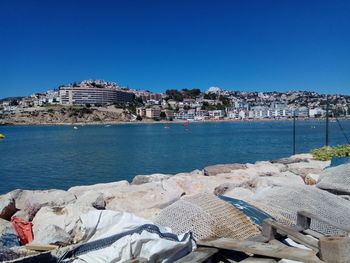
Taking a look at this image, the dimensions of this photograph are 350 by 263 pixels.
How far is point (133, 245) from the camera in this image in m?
3.02

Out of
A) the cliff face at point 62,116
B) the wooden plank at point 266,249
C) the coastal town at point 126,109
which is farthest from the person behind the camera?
the coastal town at point 126,109

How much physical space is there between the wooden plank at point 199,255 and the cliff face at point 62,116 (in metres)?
142

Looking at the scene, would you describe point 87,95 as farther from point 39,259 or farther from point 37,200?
point 39,259

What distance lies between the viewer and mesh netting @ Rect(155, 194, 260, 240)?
3.52m

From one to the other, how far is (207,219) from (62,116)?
14624 cm

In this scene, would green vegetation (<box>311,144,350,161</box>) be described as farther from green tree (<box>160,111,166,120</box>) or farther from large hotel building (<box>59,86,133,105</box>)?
large hotel building (<box>59,86,133,105</box>)

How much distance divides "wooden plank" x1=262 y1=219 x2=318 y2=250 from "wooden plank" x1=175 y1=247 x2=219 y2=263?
66 cm

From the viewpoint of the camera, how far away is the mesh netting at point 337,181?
5.95 m

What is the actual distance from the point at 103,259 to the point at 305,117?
603 ft

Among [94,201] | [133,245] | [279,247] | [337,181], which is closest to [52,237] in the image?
[133,245]

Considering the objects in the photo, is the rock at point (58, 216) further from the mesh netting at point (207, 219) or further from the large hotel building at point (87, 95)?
the large hotel building at point (87, 95)

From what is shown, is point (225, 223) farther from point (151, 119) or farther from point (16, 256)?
point (151, 119)

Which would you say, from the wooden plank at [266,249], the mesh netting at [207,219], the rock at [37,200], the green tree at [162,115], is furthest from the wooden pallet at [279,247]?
the green tree at [162,115]

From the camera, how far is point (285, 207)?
4.48m
